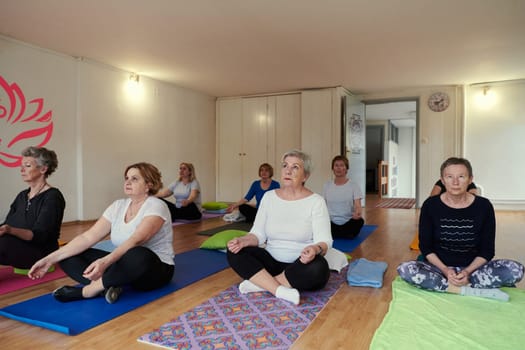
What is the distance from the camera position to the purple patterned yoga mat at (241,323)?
1647mm

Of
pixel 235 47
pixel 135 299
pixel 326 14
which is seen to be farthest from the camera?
pixel 235 47

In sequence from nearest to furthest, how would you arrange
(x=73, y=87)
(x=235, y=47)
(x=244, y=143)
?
(x=235, y=47) < (x=73, y=87) < (x=244, y=143)

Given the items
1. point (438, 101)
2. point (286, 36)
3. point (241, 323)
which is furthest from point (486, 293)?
point (438, 101)

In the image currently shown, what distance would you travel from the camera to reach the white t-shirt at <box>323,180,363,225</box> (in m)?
4.11

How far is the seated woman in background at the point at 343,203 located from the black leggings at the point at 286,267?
73.3 inches

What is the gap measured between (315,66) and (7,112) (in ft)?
13.4

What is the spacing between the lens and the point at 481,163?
7074mm

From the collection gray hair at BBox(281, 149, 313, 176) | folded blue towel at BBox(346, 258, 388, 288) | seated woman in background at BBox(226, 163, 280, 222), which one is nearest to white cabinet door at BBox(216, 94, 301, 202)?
seated woman in background at BBox(226, 163, 280, 222)

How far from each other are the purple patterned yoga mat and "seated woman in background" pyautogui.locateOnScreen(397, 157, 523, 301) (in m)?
0.61

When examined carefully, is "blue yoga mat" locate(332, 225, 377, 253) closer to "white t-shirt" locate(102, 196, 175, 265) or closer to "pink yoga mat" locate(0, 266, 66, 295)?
"white t-shirt" locate(102, 196, 175, 265)

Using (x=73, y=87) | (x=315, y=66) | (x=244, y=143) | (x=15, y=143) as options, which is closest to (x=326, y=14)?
(x=315, y=66)

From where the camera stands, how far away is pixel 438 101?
7.24 metres

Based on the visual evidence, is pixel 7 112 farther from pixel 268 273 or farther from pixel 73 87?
pixel 268 273

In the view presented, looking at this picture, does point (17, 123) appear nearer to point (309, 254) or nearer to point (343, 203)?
point (343, 203)
